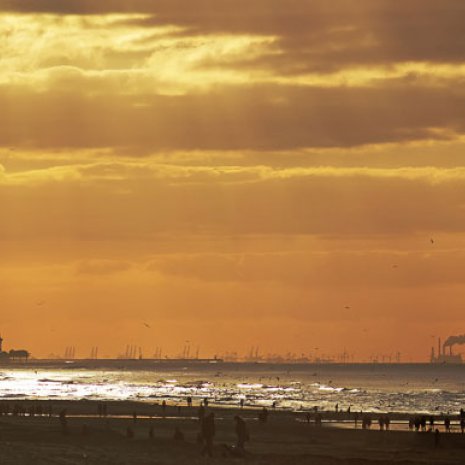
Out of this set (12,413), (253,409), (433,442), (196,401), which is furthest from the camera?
(196,401)

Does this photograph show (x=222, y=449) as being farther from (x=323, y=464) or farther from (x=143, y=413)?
(x=143, y=413)

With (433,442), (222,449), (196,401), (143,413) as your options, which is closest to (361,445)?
(433,442)

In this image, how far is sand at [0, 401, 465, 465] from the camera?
204 ft

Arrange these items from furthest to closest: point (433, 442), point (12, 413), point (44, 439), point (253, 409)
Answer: point (253, 409), point (12, 413), point (433, 442), point (44, 439)

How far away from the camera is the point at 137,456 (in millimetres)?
63500

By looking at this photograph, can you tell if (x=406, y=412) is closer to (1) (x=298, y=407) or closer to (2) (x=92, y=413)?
(1) (x=298, y=407)

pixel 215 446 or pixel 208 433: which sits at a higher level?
pixel 208 433

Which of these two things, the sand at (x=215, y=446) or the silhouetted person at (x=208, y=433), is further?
the silhouetted person at (x=208, y=433)

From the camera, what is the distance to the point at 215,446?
66938mm

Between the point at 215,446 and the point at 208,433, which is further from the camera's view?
the point at 215,446

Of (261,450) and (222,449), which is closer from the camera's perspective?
(222,449)

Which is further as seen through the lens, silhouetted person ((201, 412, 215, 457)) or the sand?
silhouetted person ((201, 412, 215, 457))

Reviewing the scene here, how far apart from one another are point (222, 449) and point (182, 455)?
221 centimetres

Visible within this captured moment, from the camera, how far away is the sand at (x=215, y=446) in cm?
6219
